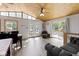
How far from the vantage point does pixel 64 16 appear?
1.92 m

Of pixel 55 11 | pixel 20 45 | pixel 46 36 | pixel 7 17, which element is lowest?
pixel 20 45

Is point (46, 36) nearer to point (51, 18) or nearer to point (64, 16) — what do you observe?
point (51, 18)

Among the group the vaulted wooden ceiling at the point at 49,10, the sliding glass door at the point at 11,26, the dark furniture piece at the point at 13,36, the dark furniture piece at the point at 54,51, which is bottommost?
the dark furniture piece at the point at 54,51

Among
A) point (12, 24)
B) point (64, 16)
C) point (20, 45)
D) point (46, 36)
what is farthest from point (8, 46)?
point (64, 16)

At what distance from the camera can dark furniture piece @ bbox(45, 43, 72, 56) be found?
1532 mm

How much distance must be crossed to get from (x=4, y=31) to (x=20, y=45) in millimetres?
376

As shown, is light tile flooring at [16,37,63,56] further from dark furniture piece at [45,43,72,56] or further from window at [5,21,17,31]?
window at [5,21,17,31]

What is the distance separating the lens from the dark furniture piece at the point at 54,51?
1.53m

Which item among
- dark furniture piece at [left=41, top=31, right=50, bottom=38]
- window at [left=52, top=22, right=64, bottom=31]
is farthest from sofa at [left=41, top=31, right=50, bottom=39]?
window at [left=52, top=22, right=64, bottom=31]

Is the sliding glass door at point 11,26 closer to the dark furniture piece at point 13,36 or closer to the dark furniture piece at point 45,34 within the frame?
the dark furniture piece at point 13,36

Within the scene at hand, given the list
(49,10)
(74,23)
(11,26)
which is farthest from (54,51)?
(11,26)

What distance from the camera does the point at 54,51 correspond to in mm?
1683

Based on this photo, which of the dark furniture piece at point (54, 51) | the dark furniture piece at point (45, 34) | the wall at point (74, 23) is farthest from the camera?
the dark furniture piece at point (45, 34)

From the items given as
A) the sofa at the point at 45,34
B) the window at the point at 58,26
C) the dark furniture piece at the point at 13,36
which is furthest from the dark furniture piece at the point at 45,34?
the dark furniture piece at the point at 13,36
